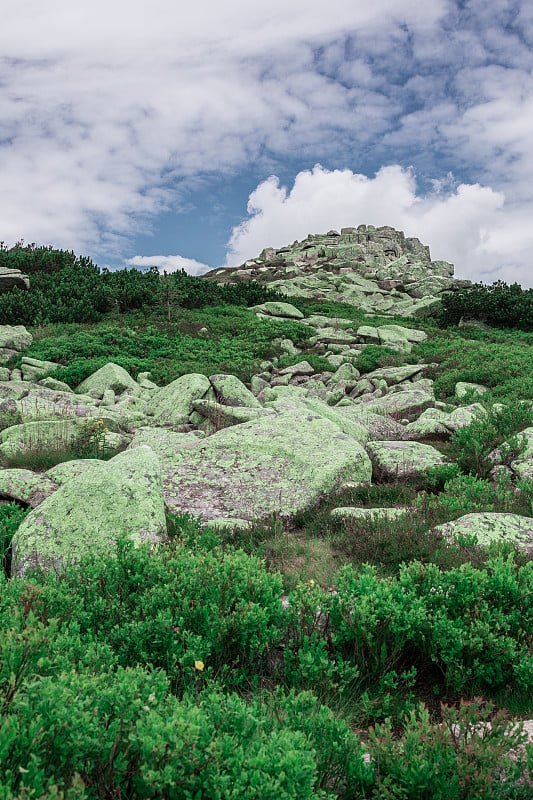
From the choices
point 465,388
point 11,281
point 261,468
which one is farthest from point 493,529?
point 11,281

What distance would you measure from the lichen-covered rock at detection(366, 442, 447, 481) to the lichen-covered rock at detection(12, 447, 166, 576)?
3.91m

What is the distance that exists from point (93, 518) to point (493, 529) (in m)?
4.53

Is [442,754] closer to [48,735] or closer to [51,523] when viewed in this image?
[48,735]

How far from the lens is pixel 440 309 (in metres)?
39.2

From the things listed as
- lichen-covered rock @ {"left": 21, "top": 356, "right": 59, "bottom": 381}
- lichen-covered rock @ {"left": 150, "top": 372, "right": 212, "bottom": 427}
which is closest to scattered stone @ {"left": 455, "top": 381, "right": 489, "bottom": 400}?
lichen-covered rock @ {"left": 150, "top": 372, "right": 212, "bottom": 427}

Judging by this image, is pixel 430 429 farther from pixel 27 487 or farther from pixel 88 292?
pixel 88 292

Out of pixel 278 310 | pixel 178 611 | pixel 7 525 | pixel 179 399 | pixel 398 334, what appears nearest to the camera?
pixel 178 611

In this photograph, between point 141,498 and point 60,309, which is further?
point 60,309

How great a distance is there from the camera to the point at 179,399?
13.6 metres

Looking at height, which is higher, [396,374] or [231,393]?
[396,374]

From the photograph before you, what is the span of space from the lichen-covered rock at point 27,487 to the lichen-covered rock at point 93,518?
3.47ft

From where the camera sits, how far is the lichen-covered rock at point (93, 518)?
579 cm

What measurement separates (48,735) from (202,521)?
4574 millimetres

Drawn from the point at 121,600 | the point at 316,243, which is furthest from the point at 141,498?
the point at 316,243
